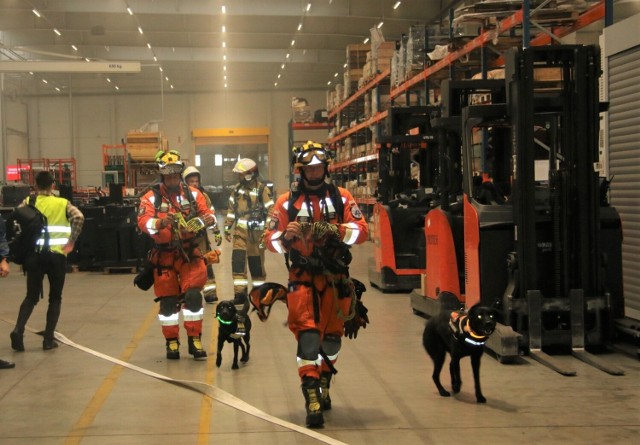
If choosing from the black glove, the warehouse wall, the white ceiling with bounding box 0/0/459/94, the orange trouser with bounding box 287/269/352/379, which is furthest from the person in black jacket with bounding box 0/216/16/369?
the warehouse wall

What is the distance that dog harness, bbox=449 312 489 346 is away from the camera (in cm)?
646

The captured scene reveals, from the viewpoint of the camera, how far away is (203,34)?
33.1 m

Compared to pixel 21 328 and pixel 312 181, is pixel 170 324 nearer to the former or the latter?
pixel 21 328

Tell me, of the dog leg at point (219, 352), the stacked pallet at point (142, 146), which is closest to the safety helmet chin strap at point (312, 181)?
the dog leg at point (219, 352)

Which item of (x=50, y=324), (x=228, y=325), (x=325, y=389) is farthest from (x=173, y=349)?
(x=325, y=389)

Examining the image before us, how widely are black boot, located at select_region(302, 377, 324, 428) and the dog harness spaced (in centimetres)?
118

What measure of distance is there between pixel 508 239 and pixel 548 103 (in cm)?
138

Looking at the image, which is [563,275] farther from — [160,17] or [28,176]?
[28,176]

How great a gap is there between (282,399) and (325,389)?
1.87 feet

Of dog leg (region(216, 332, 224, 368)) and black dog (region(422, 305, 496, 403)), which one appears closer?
black dog (region(422, 305, 496, 403))

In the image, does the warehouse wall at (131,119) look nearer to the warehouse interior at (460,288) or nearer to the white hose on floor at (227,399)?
the warehouse interior at (460,288)

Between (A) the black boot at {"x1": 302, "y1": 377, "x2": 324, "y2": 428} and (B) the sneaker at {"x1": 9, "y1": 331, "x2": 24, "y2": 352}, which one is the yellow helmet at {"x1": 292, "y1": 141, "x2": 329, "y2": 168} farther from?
(B) the sneaker at {"x1": 9, "y1": 331, "x2": 24, "y2": 352}

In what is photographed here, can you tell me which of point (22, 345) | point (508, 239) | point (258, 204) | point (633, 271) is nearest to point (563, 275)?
point (508, 239)

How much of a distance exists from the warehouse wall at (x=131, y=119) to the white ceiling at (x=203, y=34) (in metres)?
3.12
